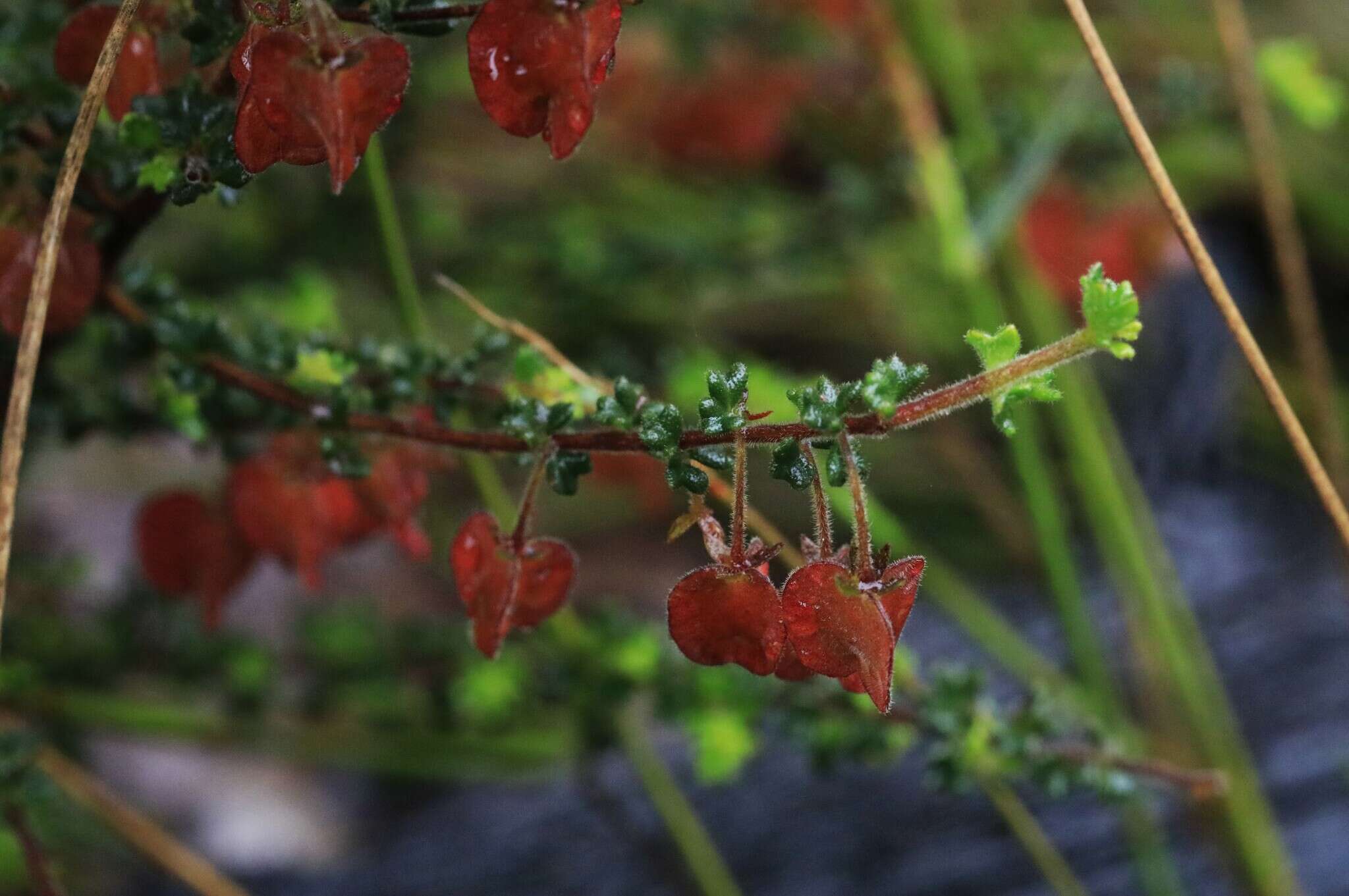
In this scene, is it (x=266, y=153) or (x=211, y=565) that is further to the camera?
(x=211, y=565)

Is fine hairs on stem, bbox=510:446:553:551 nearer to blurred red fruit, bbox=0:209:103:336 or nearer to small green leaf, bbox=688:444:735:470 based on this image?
small green leaf, bbox=688:444:735:470

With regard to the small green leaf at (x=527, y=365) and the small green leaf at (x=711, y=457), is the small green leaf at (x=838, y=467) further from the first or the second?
the small green leaf at (x=527, y=365)

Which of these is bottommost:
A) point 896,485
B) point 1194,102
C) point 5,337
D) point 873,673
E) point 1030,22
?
point 873,673

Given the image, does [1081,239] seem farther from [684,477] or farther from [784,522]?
[684,477]

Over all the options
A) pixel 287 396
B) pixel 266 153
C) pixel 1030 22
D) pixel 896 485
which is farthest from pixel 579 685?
pixel 1030 22

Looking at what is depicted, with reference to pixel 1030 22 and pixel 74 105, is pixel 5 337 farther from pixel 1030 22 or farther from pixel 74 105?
pixel 1030 22

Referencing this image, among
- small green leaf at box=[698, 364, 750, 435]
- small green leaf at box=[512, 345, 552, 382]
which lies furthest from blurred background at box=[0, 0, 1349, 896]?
small green leaf at box=[698, 364, 750, 435]
